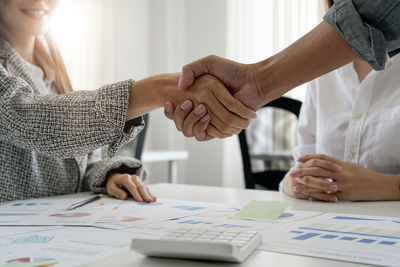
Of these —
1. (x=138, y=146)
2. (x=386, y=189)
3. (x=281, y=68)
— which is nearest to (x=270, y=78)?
(x=281, y=68)

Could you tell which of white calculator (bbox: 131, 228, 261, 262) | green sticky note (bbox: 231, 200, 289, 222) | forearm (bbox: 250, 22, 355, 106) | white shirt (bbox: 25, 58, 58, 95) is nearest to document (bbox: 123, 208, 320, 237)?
green sticky note (bbox: 231, 200, 289, 222)

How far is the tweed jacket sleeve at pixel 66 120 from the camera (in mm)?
925

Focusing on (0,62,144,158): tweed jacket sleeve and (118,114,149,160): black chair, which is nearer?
(0,62,144,158): tweed jacket sleeve

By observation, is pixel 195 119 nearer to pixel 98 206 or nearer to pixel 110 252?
pixel 98 206

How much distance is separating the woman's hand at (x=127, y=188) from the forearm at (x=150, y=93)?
195 millimetres

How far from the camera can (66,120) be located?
928 mm

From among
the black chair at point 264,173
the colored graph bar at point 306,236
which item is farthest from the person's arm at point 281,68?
the black chair at point 264,173

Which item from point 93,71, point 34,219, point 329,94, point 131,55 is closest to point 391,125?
point 329,94

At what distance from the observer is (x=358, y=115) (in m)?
1.26

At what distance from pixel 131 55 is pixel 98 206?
2976 mm

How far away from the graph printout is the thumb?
54 cm

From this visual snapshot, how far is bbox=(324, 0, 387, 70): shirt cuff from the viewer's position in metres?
0.81

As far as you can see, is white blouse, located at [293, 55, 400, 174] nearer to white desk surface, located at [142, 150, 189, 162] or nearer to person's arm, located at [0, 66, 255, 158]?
person's arm, located at [0, 66, 255, 158]

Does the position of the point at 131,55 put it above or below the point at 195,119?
above
